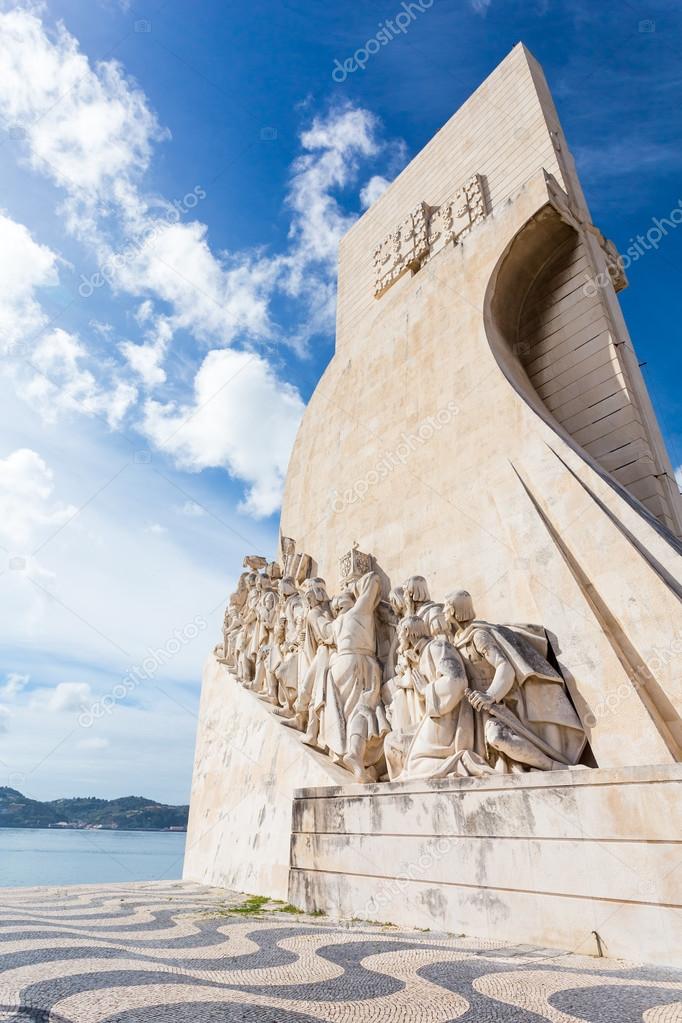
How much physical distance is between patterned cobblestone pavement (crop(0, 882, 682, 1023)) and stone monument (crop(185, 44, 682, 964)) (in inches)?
17.7

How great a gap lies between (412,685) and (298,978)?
2363 mm

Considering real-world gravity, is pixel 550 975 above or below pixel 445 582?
below

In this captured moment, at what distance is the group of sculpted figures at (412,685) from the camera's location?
12.3ft

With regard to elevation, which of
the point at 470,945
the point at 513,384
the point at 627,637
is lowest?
the point at 470,945

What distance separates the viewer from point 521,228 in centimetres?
607

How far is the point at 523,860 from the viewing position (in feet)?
10.2

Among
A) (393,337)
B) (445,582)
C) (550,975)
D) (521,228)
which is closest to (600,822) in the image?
(550,975)

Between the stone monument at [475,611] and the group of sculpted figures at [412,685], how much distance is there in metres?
0.02

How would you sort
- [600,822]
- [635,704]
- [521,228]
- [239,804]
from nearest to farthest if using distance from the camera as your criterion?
1. [600,822]
2. [635,704]
3. [521,228]
4. [239,804]

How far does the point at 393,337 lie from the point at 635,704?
5.18 metres

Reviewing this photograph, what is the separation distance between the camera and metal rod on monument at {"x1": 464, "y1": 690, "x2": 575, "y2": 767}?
3.63 m

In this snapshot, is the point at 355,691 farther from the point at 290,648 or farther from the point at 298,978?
the point at 298,978

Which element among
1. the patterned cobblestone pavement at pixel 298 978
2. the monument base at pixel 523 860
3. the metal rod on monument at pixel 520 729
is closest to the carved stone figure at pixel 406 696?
the monument base at pixel 523 860

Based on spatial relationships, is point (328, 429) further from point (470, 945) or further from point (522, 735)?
point (470, 945)
